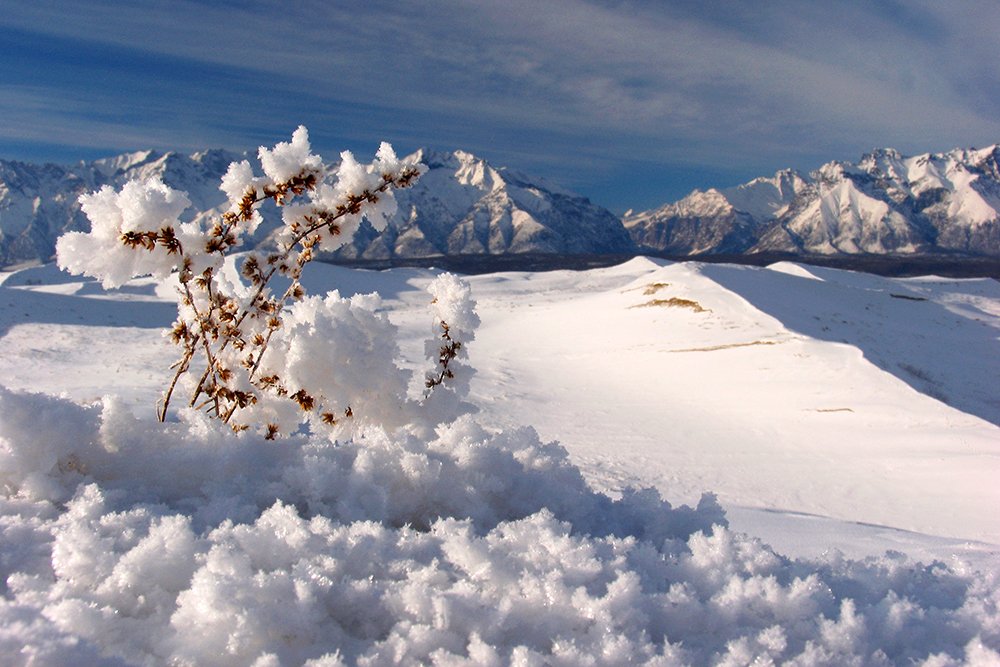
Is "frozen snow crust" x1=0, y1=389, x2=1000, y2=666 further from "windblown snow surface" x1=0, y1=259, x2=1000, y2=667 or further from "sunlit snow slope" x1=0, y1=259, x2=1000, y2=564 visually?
"sunlit snow slope" x1=0, y1=259, x2=1000, y2=564

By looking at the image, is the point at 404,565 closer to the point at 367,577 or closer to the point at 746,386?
the point at 367,577

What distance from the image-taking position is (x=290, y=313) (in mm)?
A: 3369

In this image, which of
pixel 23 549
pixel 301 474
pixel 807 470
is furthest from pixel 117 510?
pixel 807 470

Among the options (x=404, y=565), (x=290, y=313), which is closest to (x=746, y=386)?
(x=290, y=313)

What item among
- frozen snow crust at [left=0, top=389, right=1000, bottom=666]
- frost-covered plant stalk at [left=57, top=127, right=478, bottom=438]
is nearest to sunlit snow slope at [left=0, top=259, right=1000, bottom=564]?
frozen snow crust at [left=0, top=389, right=1000, bottom=666]

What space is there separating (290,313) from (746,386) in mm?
9481

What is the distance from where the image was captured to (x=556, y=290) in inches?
1224

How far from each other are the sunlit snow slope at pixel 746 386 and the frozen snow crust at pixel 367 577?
225cm

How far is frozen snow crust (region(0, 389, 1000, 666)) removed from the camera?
1606 mm

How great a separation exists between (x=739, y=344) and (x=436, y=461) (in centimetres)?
1164

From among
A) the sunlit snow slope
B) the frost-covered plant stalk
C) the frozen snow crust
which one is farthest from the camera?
the sunlit snow slope

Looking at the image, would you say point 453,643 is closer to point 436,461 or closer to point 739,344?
point 436,461

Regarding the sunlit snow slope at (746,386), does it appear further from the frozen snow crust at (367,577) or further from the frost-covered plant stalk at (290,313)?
the frost-covered plant stalk at (290,313)

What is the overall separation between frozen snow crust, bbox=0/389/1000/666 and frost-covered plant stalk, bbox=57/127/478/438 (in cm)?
56
